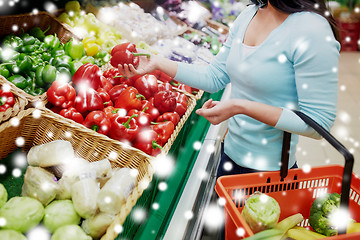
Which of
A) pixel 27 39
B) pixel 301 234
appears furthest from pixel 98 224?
pixel 27 39

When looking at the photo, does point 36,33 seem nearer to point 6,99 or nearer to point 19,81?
point 19,81

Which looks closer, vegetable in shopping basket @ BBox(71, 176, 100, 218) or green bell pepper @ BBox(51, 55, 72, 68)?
vegetable in shopping basket @ BBox(71, 176, 100, 218)

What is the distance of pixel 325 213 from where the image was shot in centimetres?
125

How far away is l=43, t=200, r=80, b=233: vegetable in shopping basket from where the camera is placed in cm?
119

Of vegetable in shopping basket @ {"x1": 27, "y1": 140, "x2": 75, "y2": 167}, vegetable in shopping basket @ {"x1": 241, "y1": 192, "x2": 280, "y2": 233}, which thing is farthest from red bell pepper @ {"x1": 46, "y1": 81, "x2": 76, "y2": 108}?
vegetable in shopping basket @ {"x1": 241, "y1": 192, "x2": 280, "y2": 233}

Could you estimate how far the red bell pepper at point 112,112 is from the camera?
1827 mm

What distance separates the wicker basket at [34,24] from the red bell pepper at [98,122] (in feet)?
3.89

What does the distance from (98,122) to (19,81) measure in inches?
26.4

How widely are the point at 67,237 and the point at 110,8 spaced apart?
2.84 meters

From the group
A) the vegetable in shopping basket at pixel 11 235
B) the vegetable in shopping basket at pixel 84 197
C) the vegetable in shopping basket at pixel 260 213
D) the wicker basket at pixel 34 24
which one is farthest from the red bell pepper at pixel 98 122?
the wicker basket at pixel 34 24

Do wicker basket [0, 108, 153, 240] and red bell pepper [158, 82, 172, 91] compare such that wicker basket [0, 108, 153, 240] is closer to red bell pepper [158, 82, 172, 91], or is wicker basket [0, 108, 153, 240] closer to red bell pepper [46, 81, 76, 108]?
red bell pepper [46, 81, 76, 108]

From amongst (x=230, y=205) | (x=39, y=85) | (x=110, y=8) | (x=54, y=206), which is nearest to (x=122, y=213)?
(x=54, y=206)

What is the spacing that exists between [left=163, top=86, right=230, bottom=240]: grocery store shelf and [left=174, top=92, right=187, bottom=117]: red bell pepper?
41cm

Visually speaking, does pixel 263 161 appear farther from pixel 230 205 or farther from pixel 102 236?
pixel 102 236
